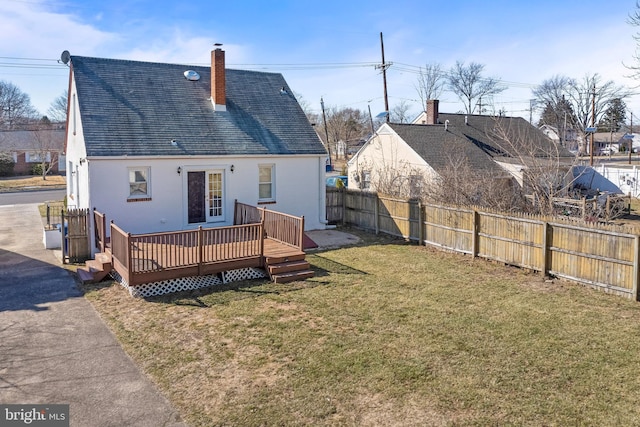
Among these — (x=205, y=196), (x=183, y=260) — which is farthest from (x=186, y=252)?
(x=205, y=196)

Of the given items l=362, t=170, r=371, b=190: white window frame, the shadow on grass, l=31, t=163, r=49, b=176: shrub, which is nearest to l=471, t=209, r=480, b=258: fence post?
the shadow on grass

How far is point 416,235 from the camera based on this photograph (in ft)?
54.6

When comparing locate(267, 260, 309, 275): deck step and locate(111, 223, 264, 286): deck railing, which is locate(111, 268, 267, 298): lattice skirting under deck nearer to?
locate(111, 223, 264, 286): deck railing

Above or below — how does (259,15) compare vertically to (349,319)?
above

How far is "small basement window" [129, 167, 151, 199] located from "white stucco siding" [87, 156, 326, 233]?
9cm

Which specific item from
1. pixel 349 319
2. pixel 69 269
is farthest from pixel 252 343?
pixel 69 269

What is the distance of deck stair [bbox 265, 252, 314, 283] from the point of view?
12.1 metres

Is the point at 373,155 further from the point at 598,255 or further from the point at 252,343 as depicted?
the point at 252,343

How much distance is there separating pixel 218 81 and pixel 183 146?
3.29 meters

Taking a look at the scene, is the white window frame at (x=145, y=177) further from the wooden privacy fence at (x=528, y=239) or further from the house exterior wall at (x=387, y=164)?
the house exterior wall at (x=387, y=164)

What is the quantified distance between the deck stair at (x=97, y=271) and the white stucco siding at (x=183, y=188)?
8.47 feet

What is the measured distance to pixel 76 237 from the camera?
14.3 metres

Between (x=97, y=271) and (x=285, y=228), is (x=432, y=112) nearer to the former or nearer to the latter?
(x=285, y=228)

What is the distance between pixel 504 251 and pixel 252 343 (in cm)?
808
